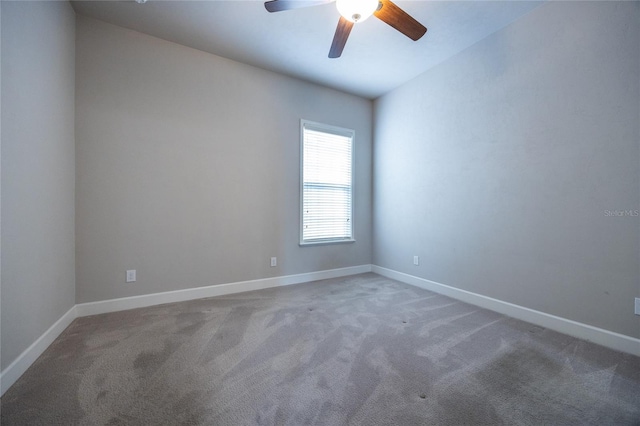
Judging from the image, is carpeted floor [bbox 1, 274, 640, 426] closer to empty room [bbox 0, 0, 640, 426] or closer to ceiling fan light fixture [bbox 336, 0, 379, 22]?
empty room [bbox 0, 0, 640, 426]

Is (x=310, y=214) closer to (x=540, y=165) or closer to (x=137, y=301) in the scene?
(x=137, y=301)

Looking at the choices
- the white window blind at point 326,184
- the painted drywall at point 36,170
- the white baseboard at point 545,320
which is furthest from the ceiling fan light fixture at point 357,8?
the white baseboard at point 545,320

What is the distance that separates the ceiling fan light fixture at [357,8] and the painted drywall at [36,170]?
2.03 m

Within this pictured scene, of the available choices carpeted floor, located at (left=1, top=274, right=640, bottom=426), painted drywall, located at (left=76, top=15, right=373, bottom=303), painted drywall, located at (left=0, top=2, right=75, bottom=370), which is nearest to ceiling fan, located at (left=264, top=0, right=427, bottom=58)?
painted drywall, located at (left=76, top=15, right=373, bottom=303)

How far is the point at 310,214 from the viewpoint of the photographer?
145 inches

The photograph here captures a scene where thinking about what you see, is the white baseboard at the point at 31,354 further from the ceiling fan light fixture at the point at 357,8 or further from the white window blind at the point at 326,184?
the ceiling fan light fixture at the point at 357,8

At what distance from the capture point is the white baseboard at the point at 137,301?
1547 millimetres

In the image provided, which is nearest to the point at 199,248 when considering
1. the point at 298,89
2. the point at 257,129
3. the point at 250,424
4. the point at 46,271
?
the point at 46,271

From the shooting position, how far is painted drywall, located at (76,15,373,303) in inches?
97.1

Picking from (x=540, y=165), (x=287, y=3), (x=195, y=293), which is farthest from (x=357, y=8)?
(x=195, y=293)

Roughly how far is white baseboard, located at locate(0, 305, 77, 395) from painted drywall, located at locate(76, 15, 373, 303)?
36 centimetres

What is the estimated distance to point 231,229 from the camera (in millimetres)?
3113

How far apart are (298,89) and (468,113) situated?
2188mm

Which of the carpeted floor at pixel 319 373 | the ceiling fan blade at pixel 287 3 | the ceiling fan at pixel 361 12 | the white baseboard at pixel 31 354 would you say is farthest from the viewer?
the ceiling fan blade at pixel 287 3
